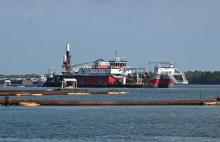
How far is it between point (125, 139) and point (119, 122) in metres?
15.5

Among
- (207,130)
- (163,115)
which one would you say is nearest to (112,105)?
(163,115)

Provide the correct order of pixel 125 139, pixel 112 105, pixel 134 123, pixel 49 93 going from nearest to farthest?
pixel 125 139 < pixel 134 123 < pixel 112 105 < pixel 49 93

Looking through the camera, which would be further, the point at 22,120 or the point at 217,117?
the point at 217,117

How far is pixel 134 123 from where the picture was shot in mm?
67000

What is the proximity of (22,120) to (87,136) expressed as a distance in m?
16.8

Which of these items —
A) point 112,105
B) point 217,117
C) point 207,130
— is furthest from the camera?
point 112,105

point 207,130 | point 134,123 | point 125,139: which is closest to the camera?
point 125,139

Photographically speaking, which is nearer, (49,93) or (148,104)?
(148,104)

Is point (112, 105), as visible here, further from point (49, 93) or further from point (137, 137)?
point (49, 93)

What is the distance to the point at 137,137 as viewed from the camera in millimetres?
54125

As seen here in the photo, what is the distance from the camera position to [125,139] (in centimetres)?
5256

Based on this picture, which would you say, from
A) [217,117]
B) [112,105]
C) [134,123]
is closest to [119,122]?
[134,123]

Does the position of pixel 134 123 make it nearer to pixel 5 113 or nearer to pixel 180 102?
pixel 5 113

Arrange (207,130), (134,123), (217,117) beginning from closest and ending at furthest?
(207,130), (134,123), (217,117)
